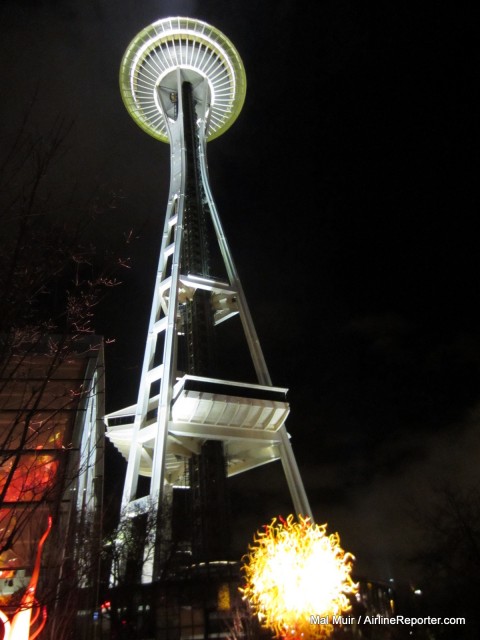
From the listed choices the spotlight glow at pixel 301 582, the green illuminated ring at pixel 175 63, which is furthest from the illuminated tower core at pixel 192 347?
the spotlight glow at pixel 301 582

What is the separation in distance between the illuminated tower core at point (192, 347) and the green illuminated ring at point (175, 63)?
0.09 metres

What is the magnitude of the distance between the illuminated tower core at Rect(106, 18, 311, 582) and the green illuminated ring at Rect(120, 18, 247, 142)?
Answer: 0.09m

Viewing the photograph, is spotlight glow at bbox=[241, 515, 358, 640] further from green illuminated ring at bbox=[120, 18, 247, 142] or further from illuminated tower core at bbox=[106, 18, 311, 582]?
green illuminated ring at bbox=[120, 18, 247, 142]

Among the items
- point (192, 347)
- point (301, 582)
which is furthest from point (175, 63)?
point (301, 582)

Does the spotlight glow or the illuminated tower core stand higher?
the illuminated tower core

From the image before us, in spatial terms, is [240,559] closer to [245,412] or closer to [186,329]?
[245,412]

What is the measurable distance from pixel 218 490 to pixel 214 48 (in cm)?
3678

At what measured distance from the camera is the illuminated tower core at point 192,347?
2697cm

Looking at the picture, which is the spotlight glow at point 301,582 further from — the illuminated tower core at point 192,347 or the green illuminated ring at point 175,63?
the green illuminated ring at point 175,63

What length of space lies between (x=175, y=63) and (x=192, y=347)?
26.1 metres

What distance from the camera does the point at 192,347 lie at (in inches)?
1292

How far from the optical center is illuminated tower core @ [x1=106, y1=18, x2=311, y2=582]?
26969 millimetres

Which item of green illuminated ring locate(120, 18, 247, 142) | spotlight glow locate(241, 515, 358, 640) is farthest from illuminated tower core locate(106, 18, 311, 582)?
spotlight glow locate(241, 515, 358, 640)

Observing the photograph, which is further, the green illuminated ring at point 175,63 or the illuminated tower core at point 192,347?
the green illuminated ring at point 175,63
